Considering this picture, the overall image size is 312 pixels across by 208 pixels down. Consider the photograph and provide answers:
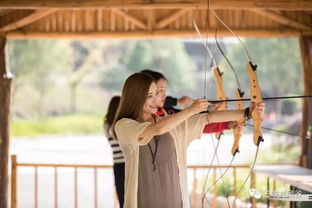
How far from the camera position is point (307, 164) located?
5.23 m

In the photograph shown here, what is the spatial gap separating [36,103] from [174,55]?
469cm

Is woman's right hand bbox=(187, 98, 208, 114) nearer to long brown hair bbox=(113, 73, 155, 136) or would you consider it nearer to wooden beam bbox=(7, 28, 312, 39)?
long brown hair bbox=(113, 73, 155, 136)

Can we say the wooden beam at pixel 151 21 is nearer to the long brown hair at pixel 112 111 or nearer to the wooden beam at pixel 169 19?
the wooden beam at pixel 169 19

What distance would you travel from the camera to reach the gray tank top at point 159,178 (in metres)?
2.29

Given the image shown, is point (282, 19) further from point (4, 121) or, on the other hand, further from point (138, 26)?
point (4, 121)

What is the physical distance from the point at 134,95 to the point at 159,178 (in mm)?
351

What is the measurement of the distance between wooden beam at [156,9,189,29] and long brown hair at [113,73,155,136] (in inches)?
134

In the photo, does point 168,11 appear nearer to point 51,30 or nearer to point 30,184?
point 51,30

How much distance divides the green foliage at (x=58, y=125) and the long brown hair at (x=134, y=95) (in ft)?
50.4

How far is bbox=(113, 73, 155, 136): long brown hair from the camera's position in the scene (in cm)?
232

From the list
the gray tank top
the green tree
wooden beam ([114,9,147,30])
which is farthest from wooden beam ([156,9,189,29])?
the green tree

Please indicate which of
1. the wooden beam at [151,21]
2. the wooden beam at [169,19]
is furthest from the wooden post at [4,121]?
the wooden beam at [169,19]

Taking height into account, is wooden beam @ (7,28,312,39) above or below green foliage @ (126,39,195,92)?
below

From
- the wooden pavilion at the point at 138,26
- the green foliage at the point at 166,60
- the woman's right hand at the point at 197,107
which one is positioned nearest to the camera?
the woman's right hand at the point at 197,107
